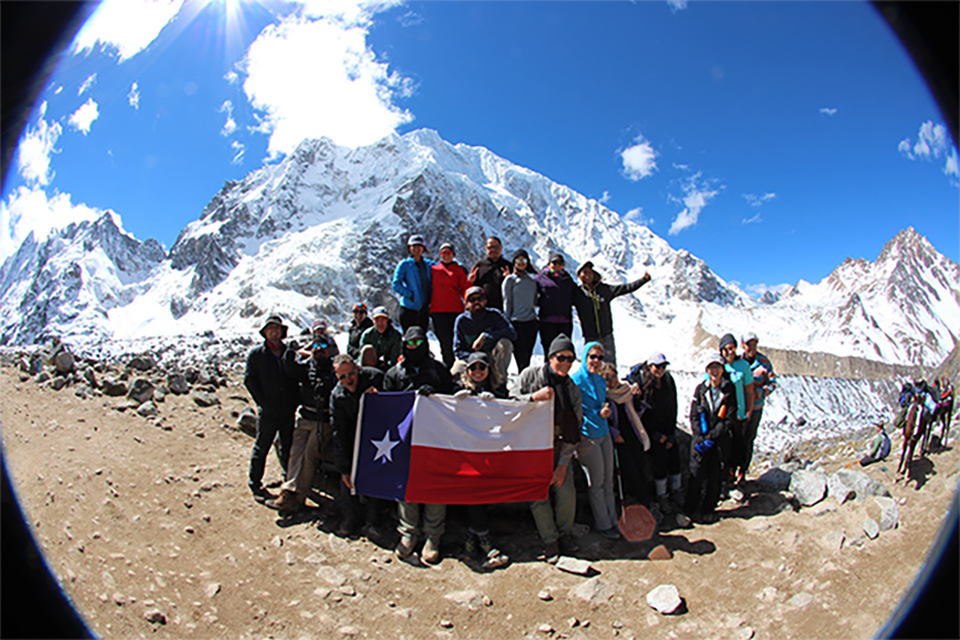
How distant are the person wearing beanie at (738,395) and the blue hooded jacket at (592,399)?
2220 mm

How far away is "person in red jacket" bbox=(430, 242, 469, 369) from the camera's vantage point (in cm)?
830

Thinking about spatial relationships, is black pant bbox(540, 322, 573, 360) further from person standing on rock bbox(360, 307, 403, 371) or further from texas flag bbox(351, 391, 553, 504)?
person standing on rock bbox(360, 307, 403, 371)

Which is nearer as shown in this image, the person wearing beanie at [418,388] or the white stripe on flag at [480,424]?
the person wearing beanie at [418,388]

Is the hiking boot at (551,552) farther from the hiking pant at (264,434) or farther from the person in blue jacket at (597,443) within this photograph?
the hiking pant at (264,434)

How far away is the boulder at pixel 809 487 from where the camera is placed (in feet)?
21.4

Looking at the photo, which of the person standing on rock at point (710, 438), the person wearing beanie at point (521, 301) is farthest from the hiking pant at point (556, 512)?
the person wearing beanie at point (521, 301)

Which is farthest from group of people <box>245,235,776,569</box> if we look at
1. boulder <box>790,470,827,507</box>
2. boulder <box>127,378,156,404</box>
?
boulder <box>127,378,156,404</box>

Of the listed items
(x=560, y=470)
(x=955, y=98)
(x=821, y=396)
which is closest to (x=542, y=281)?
(x=560, y=470)

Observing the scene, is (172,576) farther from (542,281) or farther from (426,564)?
(542,281)

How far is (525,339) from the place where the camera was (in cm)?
812

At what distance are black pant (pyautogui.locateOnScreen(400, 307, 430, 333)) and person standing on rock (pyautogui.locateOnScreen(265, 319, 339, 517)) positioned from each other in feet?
6.15

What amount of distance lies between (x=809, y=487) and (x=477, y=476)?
4.88 metres

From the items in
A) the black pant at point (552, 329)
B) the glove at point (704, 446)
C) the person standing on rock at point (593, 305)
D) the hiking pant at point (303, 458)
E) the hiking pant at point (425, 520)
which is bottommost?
the hiking pant at point (425, 520)

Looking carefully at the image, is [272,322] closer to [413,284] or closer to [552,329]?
[413,284]
